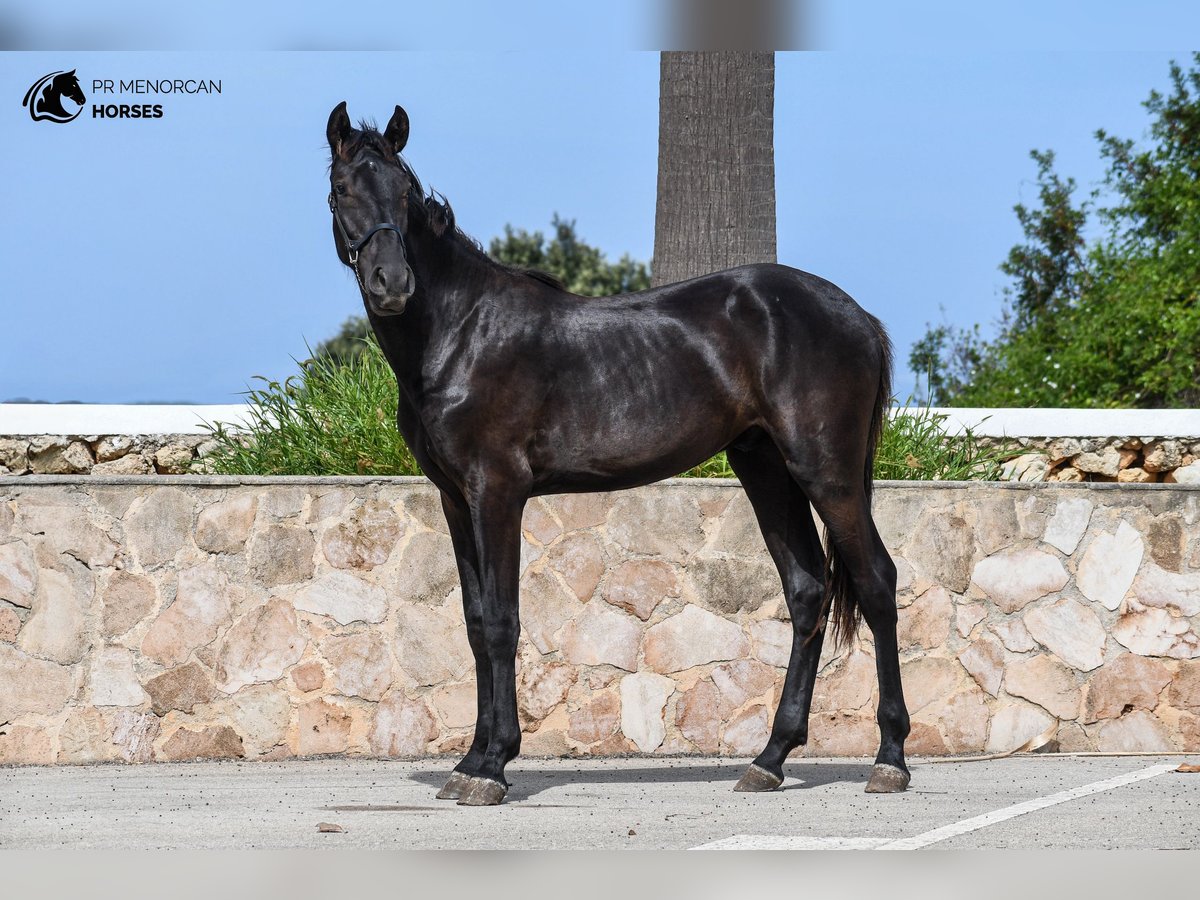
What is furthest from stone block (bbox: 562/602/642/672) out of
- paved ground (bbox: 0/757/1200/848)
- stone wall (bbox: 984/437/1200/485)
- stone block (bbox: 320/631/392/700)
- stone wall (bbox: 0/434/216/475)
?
stone wall (bbox: 984/437/1200/485)

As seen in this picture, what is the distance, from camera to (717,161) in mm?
9211

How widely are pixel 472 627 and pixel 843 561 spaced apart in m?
1.53

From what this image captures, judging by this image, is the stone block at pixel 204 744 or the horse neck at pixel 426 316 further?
the stone block at pixel 204 744

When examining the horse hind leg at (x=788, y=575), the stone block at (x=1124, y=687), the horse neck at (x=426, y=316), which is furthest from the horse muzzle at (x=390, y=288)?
the stone block at (x=1124, y=687)

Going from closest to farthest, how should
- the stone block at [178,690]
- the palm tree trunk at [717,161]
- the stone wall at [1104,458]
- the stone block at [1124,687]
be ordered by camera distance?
the stone block at [178,690]
the stone block at [1124,687]
the stone wall at [1104,458]
the palm tree trunk at [717,161]

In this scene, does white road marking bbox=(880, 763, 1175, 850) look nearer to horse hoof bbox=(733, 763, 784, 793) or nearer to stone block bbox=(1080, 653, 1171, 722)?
stone block bbox=(1080, 653, 1171, 722)

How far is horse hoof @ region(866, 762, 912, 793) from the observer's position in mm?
5836

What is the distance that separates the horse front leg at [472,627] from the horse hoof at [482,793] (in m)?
0.09

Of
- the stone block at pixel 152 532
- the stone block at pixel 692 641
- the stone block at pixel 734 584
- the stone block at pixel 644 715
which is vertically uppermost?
the stone block at pixel 152 532

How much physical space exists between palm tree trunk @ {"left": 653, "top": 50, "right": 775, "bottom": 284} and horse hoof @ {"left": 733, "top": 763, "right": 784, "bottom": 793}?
402 cm

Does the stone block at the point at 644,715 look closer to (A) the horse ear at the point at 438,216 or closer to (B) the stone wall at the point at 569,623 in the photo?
(B) the stone wall at the point at 569,623

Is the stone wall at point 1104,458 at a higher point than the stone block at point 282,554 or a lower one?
higher

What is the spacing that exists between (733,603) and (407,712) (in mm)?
1730

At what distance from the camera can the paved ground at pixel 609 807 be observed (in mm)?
4785
